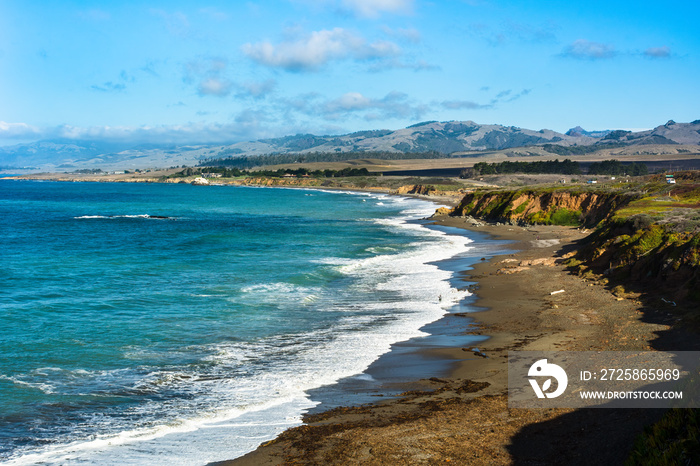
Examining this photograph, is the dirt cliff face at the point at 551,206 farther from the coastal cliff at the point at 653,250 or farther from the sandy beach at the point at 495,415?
the sandy beach at the point at 495,415

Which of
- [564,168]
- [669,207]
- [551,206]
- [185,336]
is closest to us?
[185,336]

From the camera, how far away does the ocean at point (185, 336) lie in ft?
37.2

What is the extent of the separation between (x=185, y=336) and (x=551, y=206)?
46.6 metres

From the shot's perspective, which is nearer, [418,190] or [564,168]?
[418,190]

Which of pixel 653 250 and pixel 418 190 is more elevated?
pixel 418 190

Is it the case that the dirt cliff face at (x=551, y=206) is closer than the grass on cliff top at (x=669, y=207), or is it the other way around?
Answer: the grass on cliff top at (x=669, y=207)

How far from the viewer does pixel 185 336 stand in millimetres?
18766

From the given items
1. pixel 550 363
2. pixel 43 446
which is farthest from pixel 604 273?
pixel 43 446

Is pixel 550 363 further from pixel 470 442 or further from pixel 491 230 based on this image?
pixel 491 230

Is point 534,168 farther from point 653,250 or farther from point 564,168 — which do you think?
point 653,250

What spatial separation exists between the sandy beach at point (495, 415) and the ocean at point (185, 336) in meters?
1.58

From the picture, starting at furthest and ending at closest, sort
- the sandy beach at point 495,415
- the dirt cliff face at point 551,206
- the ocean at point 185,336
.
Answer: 1. the dirt cliff face at point 551,206
2. the ocean at point 185,336
3. the sandy beach at point 495,415

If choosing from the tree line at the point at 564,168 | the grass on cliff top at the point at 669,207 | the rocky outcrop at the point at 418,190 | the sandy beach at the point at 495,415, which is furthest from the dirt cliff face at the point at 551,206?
the tree line at the point at 564,168

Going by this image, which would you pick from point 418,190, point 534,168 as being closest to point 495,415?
point 418,190
